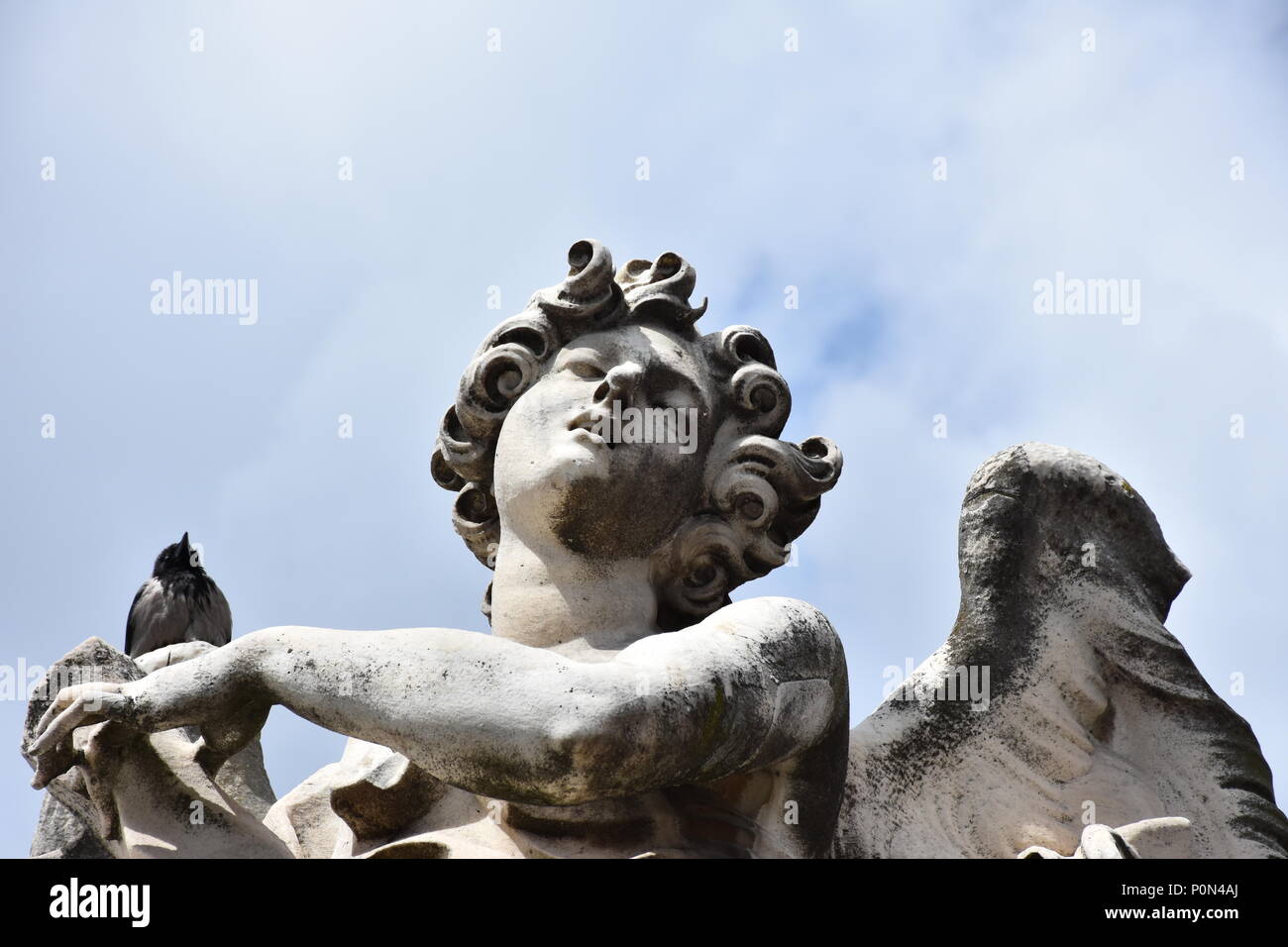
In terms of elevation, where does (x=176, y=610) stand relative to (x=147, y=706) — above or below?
above

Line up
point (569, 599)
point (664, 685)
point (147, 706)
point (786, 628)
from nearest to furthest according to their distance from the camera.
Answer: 1. point (664, 685)
2. point (147, 706)
3. point (786, 628)
4. point (569, 599)

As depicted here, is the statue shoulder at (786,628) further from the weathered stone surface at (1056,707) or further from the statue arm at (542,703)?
the weathered stone surface at (1056,707)

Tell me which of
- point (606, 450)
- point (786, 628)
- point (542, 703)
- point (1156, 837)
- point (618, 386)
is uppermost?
point (618, 386)

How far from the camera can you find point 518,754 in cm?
737

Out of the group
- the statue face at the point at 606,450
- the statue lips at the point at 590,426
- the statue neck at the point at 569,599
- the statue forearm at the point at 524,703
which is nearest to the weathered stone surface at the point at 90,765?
the statue forearm at the point at 524,703

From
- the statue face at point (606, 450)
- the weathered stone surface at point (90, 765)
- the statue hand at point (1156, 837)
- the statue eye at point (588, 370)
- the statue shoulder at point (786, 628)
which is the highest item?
the statue eye at point (588, 370)

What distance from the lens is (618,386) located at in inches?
339

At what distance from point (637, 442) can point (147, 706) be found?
2005 millimetres

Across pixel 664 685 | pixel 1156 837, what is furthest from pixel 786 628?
pixel 1156 837

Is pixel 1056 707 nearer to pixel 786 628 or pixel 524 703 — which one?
pixel 786 628

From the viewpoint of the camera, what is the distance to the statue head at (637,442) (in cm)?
859

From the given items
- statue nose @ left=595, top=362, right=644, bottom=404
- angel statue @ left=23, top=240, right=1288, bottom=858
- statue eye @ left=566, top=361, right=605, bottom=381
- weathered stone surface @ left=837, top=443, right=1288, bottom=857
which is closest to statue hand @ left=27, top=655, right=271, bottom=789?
angel statue @ left=23, top=240, right=1288, bottom=858
